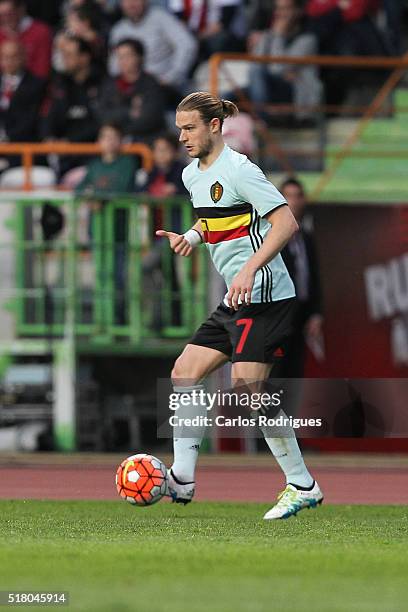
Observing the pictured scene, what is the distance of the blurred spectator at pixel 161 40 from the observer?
1834cm

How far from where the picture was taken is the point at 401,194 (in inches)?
675

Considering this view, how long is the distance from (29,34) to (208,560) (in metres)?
13.3

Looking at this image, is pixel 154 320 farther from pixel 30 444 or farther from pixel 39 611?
pixel 39 611

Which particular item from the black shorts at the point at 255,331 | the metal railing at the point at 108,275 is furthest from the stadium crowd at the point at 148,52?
the black shorts at the point at 255,331

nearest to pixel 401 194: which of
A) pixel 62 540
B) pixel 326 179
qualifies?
pixel 326 179

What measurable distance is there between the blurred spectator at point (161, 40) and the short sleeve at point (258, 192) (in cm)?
941

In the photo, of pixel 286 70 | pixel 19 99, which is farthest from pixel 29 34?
pixel 286 70

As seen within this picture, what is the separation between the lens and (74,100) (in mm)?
18297

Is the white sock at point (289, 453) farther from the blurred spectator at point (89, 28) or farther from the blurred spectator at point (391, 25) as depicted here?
the blurred spectator at point (89, 28)

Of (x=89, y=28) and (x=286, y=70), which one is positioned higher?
(x=89, y=28)

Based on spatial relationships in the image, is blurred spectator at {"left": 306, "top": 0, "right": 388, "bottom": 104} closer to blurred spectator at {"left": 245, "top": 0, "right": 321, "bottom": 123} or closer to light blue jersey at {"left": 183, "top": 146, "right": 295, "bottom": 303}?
blurred spectator at {"left": 245, "top": 0, "right": 321, "bottom": 123}

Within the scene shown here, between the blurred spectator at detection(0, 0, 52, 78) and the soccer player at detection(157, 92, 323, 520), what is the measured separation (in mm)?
10356

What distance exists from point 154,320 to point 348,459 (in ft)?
8.16

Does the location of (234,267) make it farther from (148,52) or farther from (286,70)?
(148,52)
